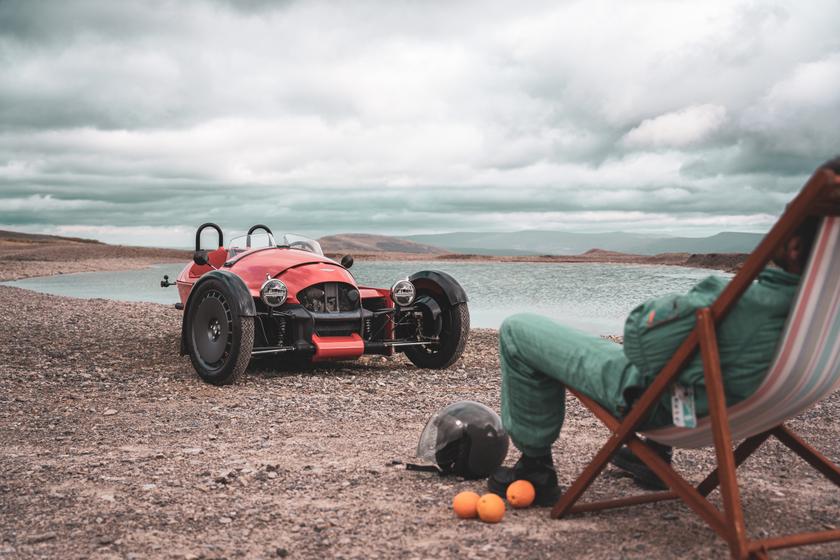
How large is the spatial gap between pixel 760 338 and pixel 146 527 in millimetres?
3019

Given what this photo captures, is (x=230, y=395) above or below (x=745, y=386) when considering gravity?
below

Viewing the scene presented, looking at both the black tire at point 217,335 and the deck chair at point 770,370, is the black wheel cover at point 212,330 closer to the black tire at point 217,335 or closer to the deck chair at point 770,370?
the black tire at point 217,335

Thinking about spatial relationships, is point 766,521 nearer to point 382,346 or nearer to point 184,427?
point 184,427

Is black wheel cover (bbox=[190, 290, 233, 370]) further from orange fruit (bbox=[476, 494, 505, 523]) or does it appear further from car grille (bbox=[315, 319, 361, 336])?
orange fruit (bbox=[476, 494, 505, 523])

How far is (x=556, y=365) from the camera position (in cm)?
342

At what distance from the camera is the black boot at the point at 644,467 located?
13.8ft

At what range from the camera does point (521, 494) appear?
3830mm

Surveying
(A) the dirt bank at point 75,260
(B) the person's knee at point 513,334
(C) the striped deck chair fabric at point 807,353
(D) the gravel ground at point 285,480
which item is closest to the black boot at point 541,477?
(D) the gravel ground at point 285,480

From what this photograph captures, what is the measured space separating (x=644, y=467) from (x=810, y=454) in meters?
1.00

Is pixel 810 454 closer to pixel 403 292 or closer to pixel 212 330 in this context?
pixel 403 292

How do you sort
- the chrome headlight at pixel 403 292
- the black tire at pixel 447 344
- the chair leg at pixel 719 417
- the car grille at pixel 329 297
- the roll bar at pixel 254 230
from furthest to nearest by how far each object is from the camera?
the roll bar at pixel 254 230 → the black tire at pixel 447 344 → the chrome headlight at pixel 403 292 → the car grille at pixel 329 297 → the chair leg at pixel 719 417

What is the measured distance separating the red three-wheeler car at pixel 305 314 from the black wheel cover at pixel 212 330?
0.01 metres

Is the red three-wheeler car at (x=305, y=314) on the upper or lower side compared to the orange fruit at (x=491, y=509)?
upper

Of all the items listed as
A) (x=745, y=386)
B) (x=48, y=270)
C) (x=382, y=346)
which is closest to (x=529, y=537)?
(x=745, y=386)
